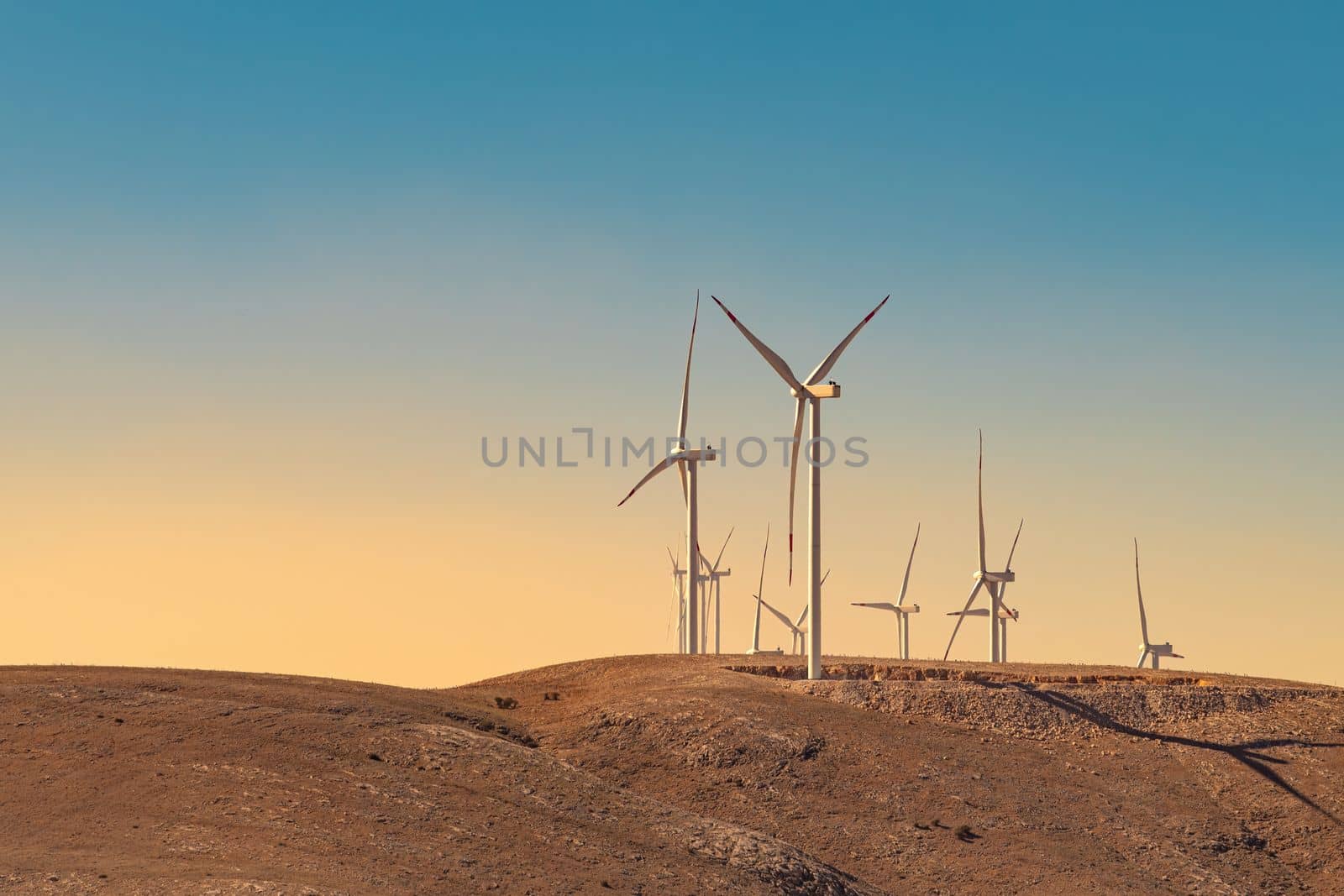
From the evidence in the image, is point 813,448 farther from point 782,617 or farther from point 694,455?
point 782,617

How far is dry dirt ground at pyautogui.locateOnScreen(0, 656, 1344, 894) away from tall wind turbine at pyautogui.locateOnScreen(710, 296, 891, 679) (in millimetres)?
3322

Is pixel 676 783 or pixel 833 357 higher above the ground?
pixel 833 357

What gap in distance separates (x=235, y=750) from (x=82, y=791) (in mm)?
5929

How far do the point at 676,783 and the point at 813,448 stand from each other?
22.8 metres

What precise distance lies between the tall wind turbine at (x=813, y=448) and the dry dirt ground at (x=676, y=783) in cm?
332

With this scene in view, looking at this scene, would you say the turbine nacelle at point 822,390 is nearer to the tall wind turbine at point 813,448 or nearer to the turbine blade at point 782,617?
the tall wind turbine at point 813,448

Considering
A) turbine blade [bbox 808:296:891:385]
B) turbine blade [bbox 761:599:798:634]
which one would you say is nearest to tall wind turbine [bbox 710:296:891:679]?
turbine blade [bbox 808:296:891:385]

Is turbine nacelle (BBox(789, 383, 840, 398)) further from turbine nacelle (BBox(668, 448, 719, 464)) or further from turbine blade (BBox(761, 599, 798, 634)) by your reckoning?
turbine blade (BBox(761, 599, 798, 634))

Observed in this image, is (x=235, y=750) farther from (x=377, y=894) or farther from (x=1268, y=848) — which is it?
(x=1268, y=848)

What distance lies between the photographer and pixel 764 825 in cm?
5544

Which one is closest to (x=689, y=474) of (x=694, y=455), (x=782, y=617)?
(x=694, y=455)

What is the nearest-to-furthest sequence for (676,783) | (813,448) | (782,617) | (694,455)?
1. (676,783)
2. (813,448)
3. (694,455)
4. (782,617)

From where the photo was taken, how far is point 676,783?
191 ft

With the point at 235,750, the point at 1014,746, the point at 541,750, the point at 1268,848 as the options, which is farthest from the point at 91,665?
the point at 1268,848
